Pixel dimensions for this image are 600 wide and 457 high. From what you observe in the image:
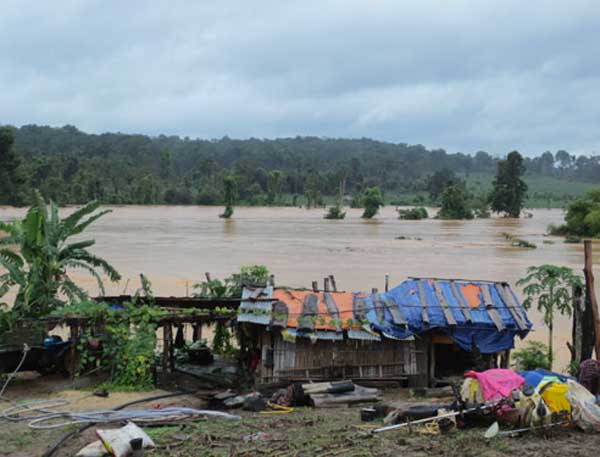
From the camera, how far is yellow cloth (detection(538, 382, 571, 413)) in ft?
24.4

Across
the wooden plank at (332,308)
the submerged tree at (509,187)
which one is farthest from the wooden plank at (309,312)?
the submerged tree at (509,187)

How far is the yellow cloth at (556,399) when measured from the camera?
7.43 m

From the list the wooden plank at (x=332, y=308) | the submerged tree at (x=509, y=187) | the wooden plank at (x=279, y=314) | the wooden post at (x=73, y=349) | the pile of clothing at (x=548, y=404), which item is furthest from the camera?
the submerged tree at (x=509, y=187)

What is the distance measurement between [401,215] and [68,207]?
123 ft

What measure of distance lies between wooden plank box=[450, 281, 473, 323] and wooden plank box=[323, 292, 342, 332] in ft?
6.31

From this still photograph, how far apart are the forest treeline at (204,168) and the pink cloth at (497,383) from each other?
136ft

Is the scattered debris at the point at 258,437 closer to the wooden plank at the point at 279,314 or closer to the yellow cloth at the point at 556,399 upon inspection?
the wooden plank at the point at 279,314

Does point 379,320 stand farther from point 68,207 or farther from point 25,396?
point 68,207

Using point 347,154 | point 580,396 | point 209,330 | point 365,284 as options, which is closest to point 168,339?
point 209,330

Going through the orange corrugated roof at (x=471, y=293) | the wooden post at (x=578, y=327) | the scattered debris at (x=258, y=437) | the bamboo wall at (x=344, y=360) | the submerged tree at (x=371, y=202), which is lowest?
the scattered debris at (x=258, y=437)

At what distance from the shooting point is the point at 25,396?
9.88m

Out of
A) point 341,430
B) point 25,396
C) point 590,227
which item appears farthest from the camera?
point 590,227

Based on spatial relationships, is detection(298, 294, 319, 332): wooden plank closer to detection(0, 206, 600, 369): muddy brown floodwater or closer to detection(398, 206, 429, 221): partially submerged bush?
detection(0, 206, 600, 369): muddy brown floodwater

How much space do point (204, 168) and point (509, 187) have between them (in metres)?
52.5
